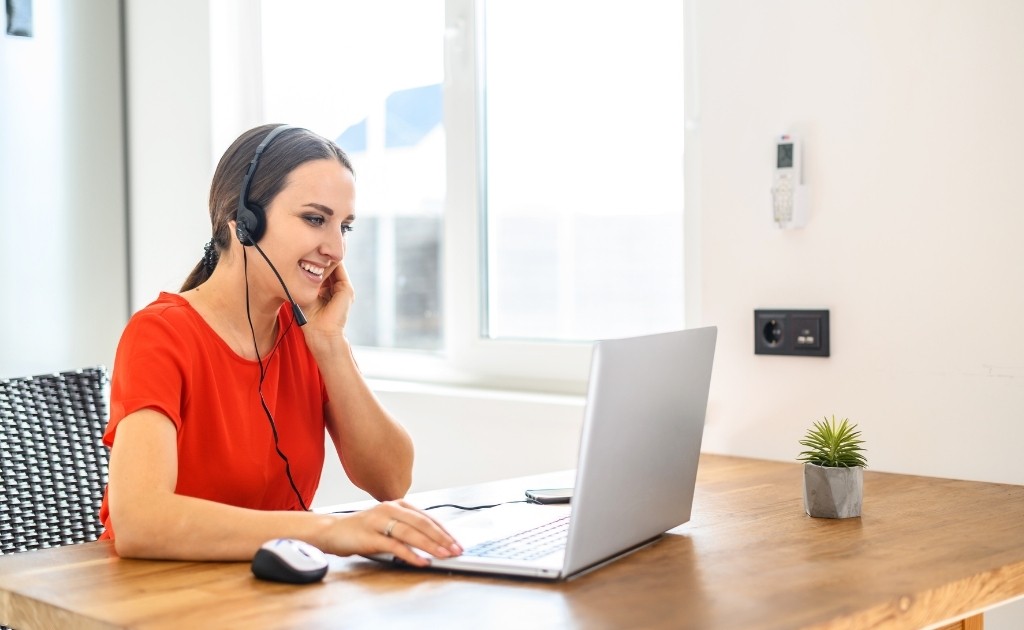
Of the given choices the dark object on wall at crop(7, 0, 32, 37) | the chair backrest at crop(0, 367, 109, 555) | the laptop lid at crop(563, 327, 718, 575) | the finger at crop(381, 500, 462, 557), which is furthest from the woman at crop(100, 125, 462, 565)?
the dark object on wall at crop(7, 0, 32, 37)

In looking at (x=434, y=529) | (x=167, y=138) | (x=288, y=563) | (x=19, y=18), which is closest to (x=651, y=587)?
(x=434, y=529)

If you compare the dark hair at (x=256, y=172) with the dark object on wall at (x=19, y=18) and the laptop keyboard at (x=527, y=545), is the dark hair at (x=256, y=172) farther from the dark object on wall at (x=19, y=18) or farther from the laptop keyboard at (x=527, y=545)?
the dark object on wall at (x=19, y=18)

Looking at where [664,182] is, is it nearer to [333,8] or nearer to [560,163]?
[560,163]

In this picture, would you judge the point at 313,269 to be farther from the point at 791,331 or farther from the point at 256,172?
the point at 791,331

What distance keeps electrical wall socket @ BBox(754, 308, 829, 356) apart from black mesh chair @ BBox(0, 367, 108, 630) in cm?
116

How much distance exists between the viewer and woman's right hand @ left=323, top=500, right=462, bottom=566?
1187 mm

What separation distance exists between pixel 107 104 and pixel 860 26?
216 cm

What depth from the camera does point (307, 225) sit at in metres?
1.68

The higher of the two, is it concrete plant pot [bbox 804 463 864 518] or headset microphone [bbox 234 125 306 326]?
headset microphone [bbox 234 125 306 326]

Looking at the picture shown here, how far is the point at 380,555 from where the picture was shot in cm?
121

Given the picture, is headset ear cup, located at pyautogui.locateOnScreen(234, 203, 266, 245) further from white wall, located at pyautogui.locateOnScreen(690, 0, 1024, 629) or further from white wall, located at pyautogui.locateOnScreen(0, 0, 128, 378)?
white wall, located at pyautogui.locateOnScreen(0, 0, 128, 378)

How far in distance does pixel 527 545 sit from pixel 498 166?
145 cm

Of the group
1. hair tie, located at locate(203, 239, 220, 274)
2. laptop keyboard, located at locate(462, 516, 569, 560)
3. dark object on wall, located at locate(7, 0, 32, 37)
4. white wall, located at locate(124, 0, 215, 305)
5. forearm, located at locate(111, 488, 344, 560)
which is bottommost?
laptop keyboard, located at locate(462, 516, 569, 560)

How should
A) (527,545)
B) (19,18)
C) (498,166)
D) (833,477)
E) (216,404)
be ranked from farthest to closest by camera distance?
(19,18)
(498,166)
(216,404)
(833,477)
(527,545)
